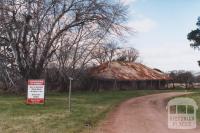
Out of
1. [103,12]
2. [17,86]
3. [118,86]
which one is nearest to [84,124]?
[103,12]

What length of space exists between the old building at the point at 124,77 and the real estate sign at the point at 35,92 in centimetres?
3877

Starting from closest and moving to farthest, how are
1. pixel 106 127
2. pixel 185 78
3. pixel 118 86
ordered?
pixel 106 127 < pixel 118 86 < pixel 185 78

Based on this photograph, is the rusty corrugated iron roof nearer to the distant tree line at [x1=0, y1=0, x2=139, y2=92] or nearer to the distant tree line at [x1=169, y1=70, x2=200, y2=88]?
the distant tree line at [x1=169, y1=70, x2=200, y2=88]

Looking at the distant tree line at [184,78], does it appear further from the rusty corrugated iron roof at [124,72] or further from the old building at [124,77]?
the rusty corrugated iron roof at [124,72]

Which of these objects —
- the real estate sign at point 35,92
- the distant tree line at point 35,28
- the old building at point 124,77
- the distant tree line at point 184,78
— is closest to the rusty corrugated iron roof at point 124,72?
the old building at point 124,77

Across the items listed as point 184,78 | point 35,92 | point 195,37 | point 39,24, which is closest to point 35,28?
point 39,24

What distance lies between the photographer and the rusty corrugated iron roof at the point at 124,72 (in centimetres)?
6425

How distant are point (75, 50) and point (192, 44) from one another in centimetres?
1884

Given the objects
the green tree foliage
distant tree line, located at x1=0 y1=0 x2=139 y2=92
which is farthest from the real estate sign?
the green tree foliage

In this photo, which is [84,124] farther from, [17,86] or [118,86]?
[118,86]

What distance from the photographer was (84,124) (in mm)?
16344

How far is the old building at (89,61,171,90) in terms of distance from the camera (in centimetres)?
6397

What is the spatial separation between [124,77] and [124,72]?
250cm

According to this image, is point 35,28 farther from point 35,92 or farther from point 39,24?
point 35,92
